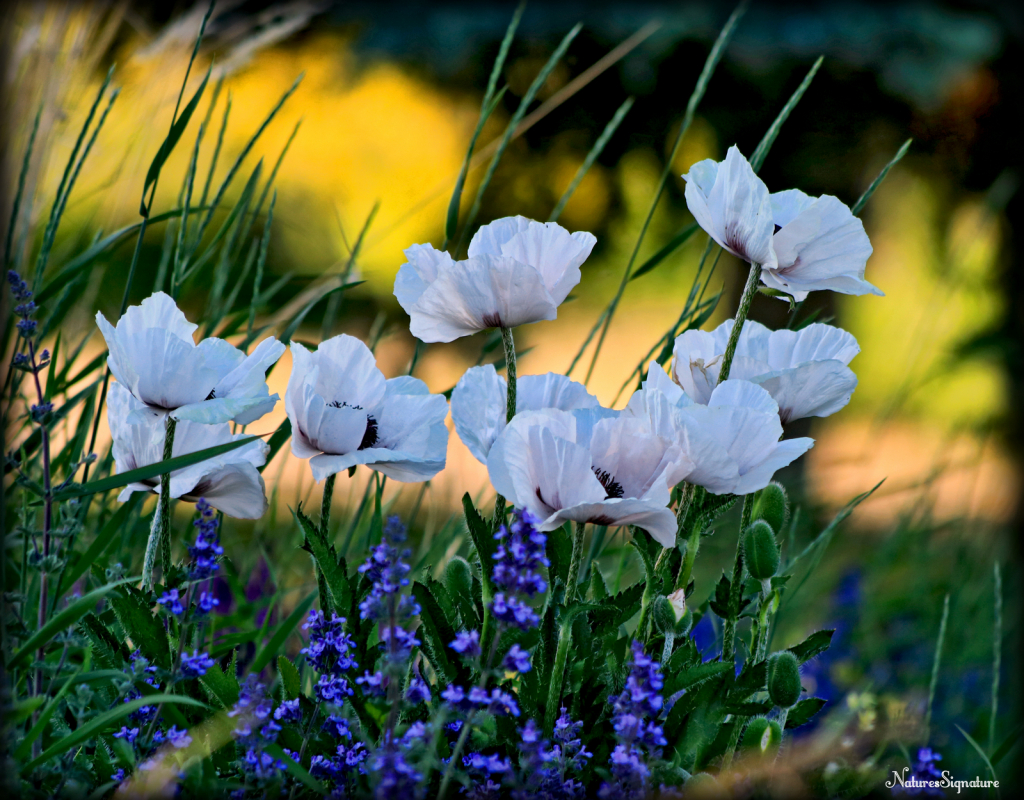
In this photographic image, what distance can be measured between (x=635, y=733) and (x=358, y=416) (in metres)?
0.26

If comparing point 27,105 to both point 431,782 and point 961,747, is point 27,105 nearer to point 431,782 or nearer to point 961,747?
point 431,782

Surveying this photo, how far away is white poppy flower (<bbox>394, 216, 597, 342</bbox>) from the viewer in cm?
59

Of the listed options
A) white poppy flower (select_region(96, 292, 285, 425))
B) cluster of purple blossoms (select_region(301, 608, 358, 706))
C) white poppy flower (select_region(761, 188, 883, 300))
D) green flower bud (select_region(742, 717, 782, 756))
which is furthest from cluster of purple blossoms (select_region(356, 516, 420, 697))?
white poppy flower (select_region(761, 188, 883, 300))

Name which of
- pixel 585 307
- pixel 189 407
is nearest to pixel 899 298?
pixel 585 307

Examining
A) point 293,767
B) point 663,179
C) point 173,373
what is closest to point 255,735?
point 293,767

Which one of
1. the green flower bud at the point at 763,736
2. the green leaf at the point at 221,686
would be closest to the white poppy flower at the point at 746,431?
the green flower bud at the point at 763,736

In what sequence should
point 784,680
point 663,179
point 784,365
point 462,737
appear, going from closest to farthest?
point 462,737 → point 784,680 → point 784,365 → point 663,179

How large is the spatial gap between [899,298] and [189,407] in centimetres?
544

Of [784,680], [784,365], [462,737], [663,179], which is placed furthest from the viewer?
[663,179]

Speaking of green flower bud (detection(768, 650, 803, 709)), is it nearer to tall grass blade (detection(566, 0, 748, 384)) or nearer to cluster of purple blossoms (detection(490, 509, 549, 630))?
cluster of purple blossoms (detection(490, 509, 549, 630))

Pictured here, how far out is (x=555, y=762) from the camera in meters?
0.55

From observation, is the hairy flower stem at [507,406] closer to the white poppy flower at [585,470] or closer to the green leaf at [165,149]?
the white poppy flower at [585,470]

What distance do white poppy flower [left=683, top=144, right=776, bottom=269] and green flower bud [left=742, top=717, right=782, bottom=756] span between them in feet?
1.01

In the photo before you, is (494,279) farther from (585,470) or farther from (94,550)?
(94,550)
